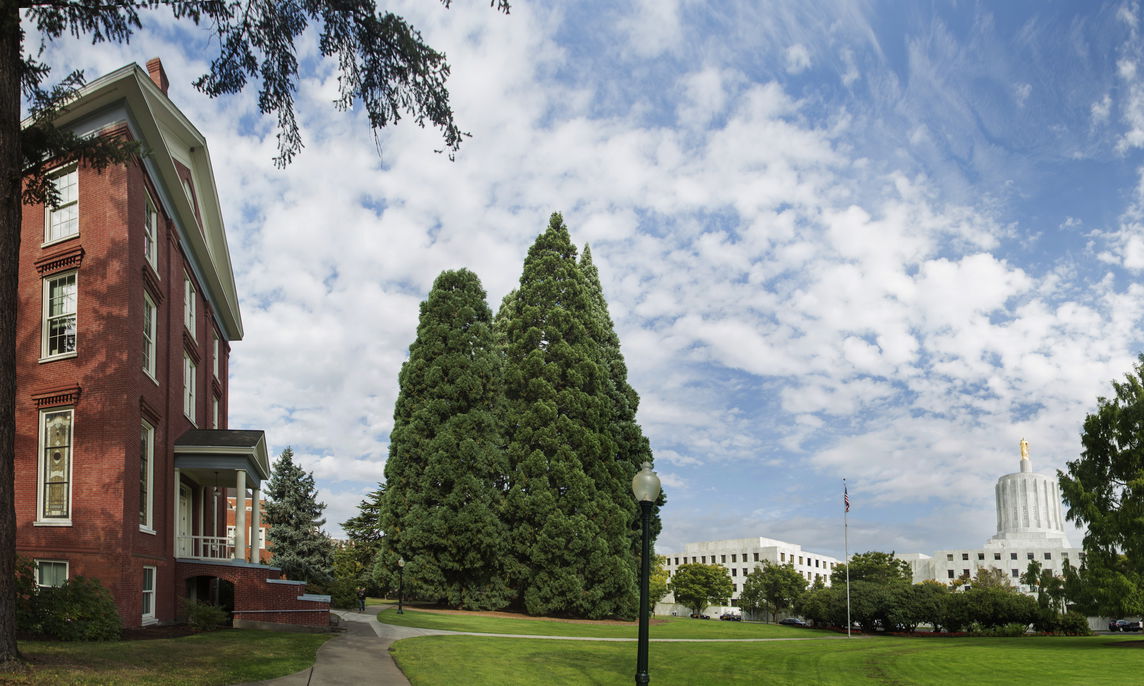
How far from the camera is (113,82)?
748 inches

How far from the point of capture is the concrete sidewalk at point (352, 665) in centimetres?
1386

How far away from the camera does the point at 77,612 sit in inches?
642

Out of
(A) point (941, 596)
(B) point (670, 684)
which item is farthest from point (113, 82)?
(A) point (941, 596)

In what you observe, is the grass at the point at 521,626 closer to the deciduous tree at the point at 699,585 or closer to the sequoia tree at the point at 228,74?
the sequoia tree at the point at 228,74

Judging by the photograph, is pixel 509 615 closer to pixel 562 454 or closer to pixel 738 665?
pixel 562 454

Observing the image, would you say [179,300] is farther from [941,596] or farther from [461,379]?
[941,596]

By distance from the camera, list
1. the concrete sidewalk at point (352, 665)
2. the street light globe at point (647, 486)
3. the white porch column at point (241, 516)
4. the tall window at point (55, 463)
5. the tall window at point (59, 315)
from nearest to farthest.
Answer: the street light globe at point (647, 486) → the concrete sidewalk at point (352, 665) → the tall window at point (55, 463) → the tall window at point (59, 315) → the white porch column at point (241, 516)

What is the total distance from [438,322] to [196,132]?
19135mm

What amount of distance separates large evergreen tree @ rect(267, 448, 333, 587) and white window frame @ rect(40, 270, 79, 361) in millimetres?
25758

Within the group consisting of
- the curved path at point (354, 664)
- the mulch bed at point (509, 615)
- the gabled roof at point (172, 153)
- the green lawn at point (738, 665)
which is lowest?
the mulch bed at point (509, 615)

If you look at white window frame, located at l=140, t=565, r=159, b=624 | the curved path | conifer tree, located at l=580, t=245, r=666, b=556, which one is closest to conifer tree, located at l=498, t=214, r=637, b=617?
conifer tree, located at l=580, t=245, r=666, b=556

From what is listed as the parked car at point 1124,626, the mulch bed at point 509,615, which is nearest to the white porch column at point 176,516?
the mulch bed at point 509,615

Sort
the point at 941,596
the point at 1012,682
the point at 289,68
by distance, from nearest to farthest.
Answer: the point at 289,68 < the point at 1012,682 < the point at 941,596

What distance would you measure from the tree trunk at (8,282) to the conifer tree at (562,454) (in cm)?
3107
